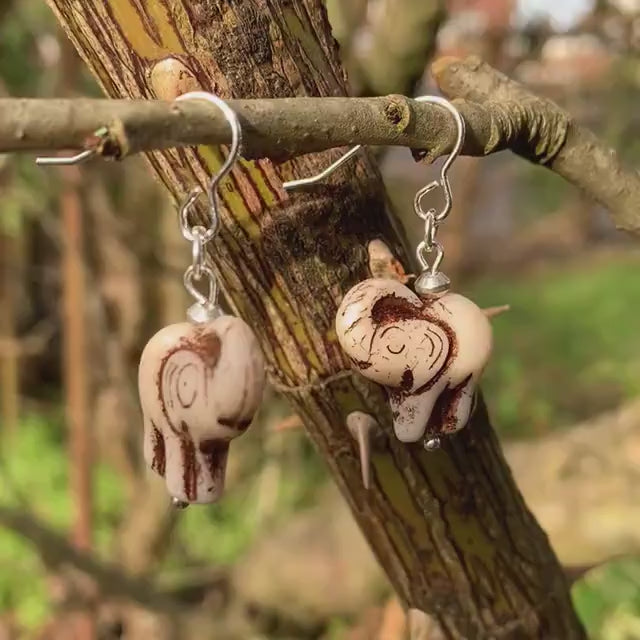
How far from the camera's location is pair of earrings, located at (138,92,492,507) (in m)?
0.49

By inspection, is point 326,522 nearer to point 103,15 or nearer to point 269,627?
point 269,627

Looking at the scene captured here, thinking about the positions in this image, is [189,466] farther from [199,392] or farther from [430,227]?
[430,227]

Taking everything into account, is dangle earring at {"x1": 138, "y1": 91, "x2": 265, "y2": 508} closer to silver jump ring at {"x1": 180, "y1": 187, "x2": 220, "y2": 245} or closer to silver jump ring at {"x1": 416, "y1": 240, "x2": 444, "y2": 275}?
silver jump ring at {"x1": 180, "y1": 187, "x2": 220, "y2": 245}

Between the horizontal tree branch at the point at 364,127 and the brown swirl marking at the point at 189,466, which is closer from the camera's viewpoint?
the horizontal tree branch at the point at 364,127

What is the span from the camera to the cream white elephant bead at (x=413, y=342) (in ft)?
1.78

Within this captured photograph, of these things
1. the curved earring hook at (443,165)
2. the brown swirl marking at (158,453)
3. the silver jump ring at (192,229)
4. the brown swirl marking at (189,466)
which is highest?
the curved earring hook at (443,165)

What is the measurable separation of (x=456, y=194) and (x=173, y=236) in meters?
1.38

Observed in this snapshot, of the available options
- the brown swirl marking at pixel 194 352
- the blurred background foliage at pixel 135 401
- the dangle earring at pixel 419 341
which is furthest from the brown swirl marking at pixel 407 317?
A: the blurred background foliage at pixel 135 401

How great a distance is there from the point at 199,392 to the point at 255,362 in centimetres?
4

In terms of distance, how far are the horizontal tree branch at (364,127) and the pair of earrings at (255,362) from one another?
25mm

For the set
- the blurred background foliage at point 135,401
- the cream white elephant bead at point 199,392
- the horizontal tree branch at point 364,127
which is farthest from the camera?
the blurred background foliage at point 135,401

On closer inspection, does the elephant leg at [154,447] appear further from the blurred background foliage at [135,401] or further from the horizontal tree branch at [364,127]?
the blurred background foliage at [135,401]

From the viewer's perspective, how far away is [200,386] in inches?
19.2

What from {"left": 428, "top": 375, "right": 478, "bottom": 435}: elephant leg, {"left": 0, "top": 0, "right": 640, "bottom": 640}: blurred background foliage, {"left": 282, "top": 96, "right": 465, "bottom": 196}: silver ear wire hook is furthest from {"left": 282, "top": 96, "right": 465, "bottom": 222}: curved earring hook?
{"left": 0, "top": 0, "right": 640, "bottom": 640}: blurred background foliage
